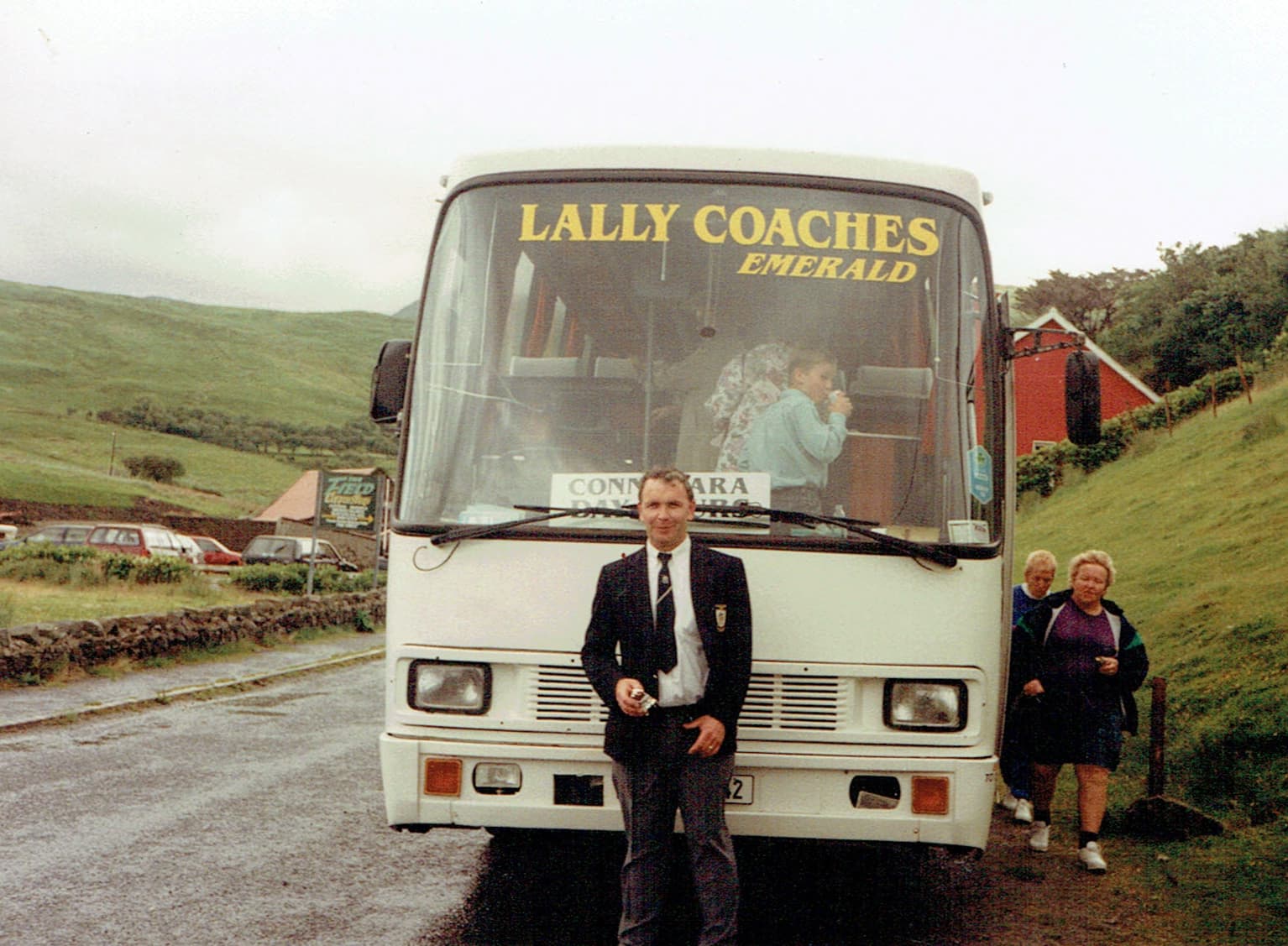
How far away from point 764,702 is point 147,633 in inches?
568

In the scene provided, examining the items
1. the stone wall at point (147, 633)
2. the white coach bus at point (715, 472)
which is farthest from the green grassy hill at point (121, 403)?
the white coach bus at point (715, 472)

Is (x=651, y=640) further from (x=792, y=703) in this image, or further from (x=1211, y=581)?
(x=1211, y=581)

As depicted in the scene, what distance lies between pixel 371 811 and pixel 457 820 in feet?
11.6

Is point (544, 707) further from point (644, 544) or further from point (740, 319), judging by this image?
point (740, 319)

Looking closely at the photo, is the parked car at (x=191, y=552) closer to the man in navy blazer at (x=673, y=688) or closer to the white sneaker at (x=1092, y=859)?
the white sneaker at (x=1092, y=859)

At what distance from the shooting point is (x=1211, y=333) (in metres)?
60.0

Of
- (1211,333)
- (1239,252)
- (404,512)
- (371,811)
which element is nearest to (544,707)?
(404,512)

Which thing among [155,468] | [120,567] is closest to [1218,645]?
[120,567]

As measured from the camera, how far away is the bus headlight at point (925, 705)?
5703mm

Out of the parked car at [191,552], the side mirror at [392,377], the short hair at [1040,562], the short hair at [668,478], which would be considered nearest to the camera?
the short hair at [668,478]

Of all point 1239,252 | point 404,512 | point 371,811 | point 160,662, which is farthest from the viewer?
point 1239,252

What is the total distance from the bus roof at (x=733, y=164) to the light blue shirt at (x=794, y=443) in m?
1.00

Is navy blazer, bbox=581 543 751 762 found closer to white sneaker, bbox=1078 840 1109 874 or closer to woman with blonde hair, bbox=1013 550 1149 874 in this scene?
woman with blonde hair, bbox=1013 550 1149 874

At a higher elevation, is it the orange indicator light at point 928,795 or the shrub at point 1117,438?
the shrub at point 1117,438
